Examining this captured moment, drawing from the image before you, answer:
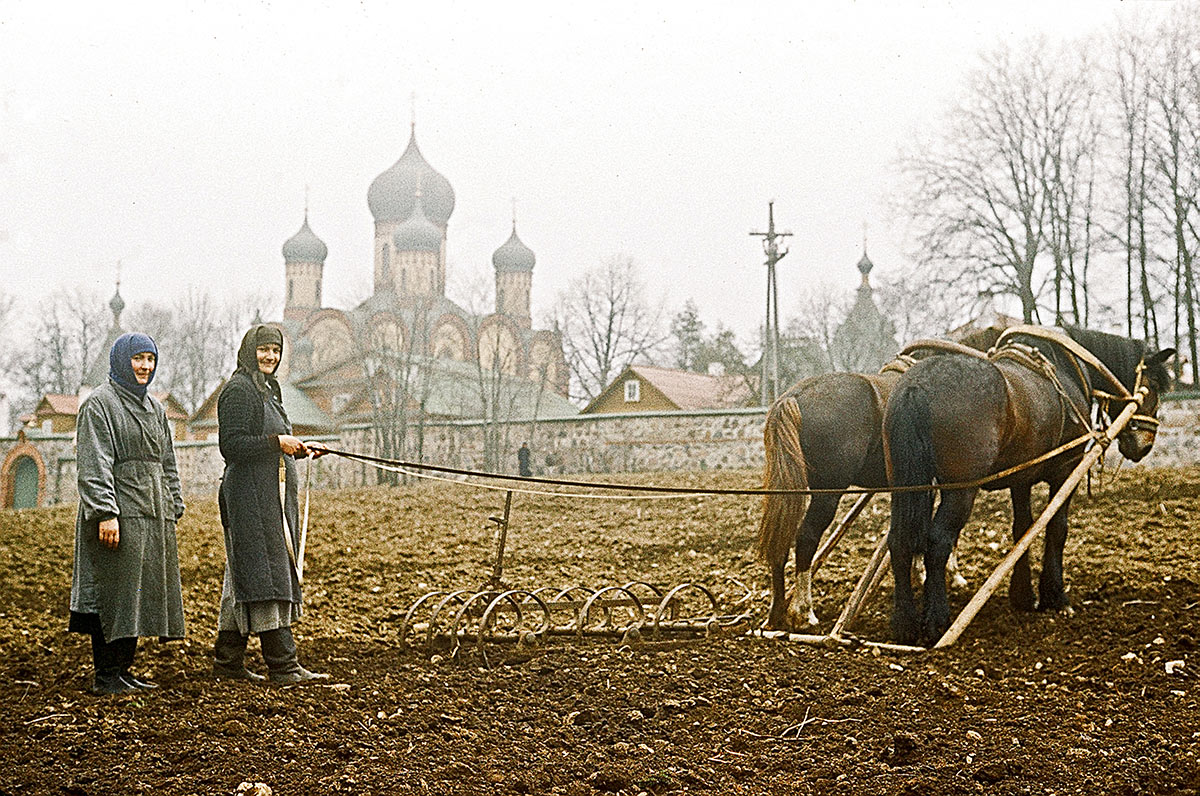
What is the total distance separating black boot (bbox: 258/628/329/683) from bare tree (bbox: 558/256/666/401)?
525 centimetres

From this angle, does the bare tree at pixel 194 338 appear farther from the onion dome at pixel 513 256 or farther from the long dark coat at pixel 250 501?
the long dark coat at pixel 250 501

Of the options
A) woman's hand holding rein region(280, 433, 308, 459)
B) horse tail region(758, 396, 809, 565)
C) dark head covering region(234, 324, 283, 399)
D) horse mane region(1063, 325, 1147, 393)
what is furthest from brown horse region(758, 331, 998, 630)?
dark head covering region(234, 324, 283, 399)

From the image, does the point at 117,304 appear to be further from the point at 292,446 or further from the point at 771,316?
the point at 292,446

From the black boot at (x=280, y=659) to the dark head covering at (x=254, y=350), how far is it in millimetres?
815

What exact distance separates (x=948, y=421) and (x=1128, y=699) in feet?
3.94

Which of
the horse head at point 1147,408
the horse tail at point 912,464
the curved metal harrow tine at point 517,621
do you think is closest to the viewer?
the curved metal harrow tine at point 517,621

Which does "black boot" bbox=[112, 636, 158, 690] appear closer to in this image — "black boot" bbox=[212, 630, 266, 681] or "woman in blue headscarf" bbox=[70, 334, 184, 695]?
"woman in blue headscarf" bbox=[70, 334, 184, 695]

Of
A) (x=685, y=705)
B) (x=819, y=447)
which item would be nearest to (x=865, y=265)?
(x=819, y=447)

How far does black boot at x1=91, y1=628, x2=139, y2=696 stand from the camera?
3.73m

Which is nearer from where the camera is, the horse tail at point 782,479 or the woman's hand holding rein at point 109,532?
the woman's hand holding rein at point 109,532

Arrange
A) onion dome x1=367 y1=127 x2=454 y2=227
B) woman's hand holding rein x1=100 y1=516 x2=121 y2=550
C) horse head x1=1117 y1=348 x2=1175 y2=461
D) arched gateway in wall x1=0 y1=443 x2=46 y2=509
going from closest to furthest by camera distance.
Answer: woman's hand holding rein x1=100 y1=516 x2=121 y2=550 < horse head x1=1117 y1=348 x2=1175 y2=461 < onion dome x1=367 y1=127 x2=454 y2=227 < arched gateway in wall x1=0 y1=443 x2=46 y2=509

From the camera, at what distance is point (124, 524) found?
3.71 metres

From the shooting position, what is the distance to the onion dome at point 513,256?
29.3 feet

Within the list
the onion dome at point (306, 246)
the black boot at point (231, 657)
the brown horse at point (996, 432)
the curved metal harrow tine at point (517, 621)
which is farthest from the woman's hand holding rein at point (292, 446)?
the onion dome at point (306, 246)
